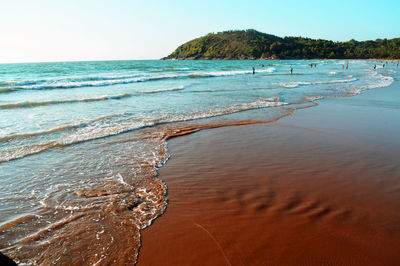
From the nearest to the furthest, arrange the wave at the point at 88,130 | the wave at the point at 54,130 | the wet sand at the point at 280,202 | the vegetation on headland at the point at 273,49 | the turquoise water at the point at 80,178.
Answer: the wet sand at the point at 280,202 → the turquoise water at the point at 80,178 → the wave at the point at 88,130 → the wave at the point at 54,130 → the vegetation on headland at the point at 273,49

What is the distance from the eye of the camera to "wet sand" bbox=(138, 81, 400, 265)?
9.61ft

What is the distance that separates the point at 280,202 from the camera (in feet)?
13.2

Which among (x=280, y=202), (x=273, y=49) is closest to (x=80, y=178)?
(x=280, y=202)

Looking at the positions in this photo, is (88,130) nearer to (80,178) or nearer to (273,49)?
(80,178)

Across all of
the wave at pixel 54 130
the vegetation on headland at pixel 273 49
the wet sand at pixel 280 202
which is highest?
the vegetation on headland at pixel 273 49

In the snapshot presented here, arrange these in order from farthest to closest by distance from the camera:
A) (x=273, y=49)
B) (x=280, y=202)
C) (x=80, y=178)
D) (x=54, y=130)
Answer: (x=273, y=49), (x=54, y=130), (x=80, y=178), (x=280, y=202)

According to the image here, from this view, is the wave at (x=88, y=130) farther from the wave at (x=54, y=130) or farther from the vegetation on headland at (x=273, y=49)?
the vegetation on headland at (x=273, y=49)

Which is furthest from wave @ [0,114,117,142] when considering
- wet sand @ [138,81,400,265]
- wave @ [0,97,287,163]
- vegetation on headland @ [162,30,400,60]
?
vegetation on headland @ [162,30,400,60]

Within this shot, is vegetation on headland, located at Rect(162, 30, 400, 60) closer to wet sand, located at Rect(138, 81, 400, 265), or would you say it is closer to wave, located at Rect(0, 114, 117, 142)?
wave, located at Rect(0, 114, 117, 142)

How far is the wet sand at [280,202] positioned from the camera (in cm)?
293

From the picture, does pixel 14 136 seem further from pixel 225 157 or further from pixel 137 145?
pixel 225 157

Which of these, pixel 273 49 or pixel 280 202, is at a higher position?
pixel 273 49

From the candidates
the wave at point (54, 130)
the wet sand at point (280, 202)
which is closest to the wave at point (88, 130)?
the wave at point (54, 130)

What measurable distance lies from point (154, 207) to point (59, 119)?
342 inches
